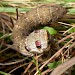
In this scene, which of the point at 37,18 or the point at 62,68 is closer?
the point at 62,68

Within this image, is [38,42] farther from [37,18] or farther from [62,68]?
[37,18]

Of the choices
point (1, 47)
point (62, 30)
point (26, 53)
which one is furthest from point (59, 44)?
point (1, 47)

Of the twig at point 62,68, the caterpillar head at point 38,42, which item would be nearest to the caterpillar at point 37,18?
the caterpillar head at point 38,42

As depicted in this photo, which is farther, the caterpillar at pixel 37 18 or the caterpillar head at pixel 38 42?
the caterpillar at pixel 37 18

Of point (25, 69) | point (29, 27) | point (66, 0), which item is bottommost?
point (25, 69)

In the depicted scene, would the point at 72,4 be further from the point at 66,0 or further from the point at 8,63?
the point at 8,63

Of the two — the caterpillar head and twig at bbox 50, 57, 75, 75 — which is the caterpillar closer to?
the caterpillar head

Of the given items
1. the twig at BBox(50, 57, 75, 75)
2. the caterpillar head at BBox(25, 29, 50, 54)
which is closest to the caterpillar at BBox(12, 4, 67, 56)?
the caterpillar head at BBox(25, 29, 50, 54)

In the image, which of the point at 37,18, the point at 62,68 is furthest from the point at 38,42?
the point at 37,18

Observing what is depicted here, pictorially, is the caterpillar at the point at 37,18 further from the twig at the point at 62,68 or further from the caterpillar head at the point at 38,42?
the twig at the point at 62,68

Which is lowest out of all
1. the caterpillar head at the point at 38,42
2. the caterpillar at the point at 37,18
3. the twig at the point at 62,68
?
the twig at the point at 62,68

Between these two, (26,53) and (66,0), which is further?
(66,0)
